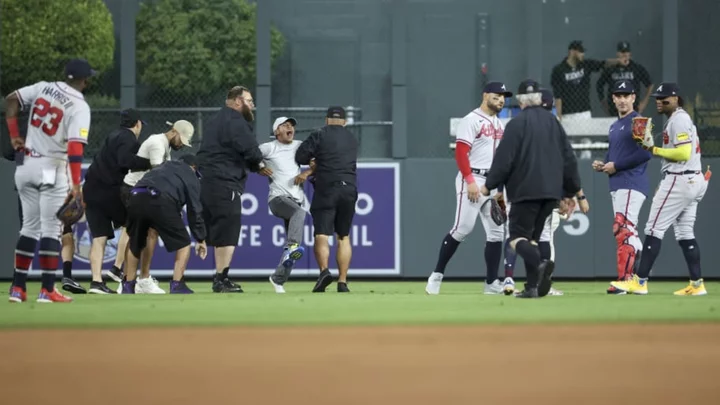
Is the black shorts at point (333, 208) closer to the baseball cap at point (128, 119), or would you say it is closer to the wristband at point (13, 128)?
the baseball cap at point (128, 119)

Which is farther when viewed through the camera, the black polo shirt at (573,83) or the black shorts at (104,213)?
the black polo shirt at (573,83)

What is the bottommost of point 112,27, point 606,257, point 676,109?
point 606,257

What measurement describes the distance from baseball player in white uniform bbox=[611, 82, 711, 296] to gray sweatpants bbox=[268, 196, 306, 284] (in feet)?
11.0

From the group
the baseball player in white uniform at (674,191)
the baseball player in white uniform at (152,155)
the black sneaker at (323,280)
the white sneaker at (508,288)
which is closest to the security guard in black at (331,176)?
the black sneaker at (323,280)

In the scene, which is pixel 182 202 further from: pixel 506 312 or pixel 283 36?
pixel 283 36

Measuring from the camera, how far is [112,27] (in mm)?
19875

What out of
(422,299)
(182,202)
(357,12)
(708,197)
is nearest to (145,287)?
(182,202)

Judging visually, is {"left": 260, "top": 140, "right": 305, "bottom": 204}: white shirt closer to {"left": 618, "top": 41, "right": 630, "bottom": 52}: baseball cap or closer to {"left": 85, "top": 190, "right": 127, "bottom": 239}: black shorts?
{"left": 85, "top": 190, "right": 127, "bottom": 239}: black shorts

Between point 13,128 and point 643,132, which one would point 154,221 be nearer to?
point 13,128

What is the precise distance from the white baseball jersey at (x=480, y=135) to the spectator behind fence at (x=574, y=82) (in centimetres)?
535

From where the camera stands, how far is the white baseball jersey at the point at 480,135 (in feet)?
45.6

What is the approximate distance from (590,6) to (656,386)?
14.5m

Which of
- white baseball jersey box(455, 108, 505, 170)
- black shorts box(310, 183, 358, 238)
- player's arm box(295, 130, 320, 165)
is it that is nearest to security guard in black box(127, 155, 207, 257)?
player's arm box(295, 130, 320, 165)

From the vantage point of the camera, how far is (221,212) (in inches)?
586
